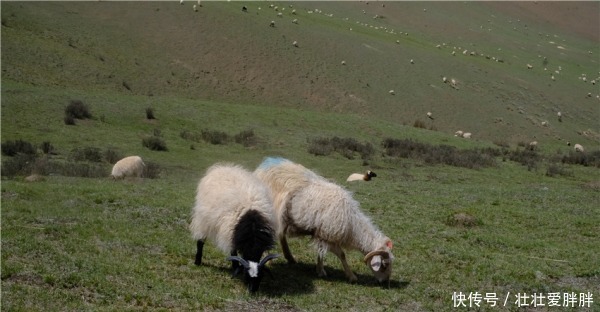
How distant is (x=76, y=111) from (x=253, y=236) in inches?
1051

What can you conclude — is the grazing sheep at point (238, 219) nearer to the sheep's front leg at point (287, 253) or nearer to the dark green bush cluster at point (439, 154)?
the sheep's front leg at point (287, 253)

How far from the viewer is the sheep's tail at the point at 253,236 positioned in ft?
31.8

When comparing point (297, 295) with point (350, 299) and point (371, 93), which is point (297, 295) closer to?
point (350, 299)

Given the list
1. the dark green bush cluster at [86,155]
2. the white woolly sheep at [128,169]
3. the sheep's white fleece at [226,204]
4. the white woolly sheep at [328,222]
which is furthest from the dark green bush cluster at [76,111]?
the white woolly sheep at [328,222]

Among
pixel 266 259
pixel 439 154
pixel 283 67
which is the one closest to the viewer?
pixel 266 259

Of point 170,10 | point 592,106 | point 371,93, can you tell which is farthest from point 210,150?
point 592,106

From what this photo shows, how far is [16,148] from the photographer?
1041 inches

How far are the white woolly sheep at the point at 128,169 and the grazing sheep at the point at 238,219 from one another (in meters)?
12.9

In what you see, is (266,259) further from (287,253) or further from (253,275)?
(287,253)

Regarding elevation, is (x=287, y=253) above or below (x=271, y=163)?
below

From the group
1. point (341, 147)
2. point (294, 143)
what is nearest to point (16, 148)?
point (294, 143)

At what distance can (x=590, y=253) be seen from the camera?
13445mm

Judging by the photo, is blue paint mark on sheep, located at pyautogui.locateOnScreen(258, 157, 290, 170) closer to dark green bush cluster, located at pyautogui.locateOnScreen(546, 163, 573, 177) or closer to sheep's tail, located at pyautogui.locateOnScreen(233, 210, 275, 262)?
sheep's tail, located at pyautogui.locateOnScreen(233, 210, 275, 262)

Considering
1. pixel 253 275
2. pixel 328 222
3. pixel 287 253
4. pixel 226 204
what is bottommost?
pixel 287 253
